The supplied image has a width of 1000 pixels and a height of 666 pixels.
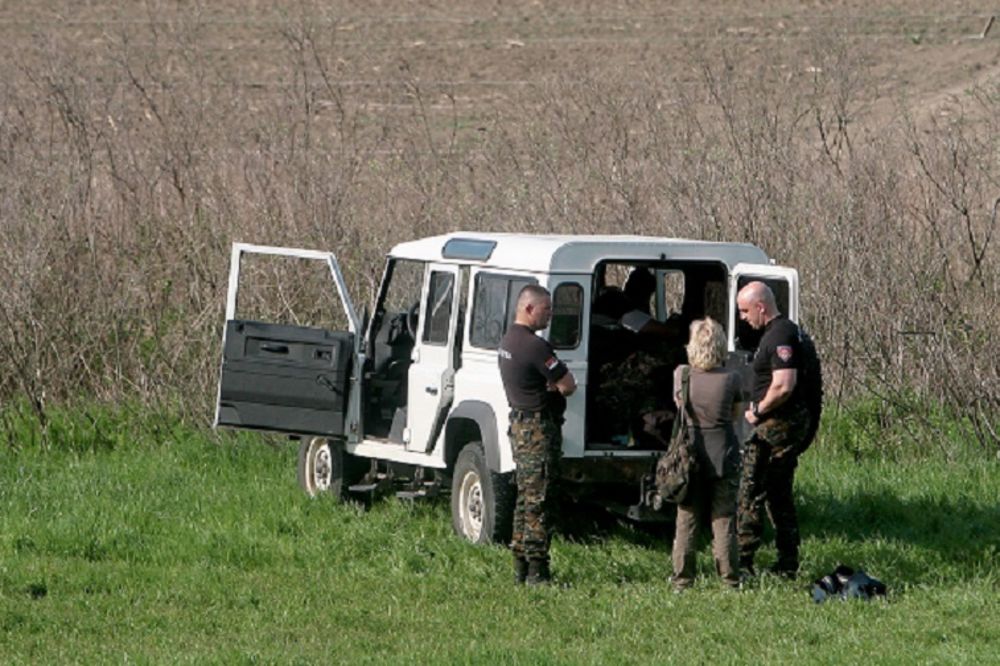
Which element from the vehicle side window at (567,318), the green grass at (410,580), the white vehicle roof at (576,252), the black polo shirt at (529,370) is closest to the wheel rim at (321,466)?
the green grass at (410,580)

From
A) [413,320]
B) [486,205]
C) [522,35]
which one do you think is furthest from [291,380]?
[522,35]

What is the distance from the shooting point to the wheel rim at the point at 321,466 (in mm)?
13375

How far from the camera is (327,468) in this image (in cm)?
1345

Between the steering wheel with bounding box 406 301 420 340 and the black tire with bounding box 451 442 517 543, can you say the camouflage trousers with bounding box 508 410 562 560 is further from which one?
the steering wheel with bounding box 406 301 420 340

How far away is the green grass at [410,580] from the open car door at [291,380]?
624 millimetres

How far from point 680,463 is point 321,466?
12.5ft

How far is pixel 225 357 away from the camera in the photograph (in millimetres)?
12742

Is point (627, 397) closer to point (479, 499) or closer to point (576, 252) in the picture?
point (576, 252)

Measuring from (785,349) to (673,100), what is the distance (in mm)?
8795

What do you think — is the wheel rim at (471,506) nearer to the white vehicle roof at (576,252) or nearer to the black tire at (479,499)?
the black tire at (479,499)

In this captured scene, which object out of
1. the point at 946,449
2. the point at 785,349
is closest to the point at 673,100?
the point at 946,449

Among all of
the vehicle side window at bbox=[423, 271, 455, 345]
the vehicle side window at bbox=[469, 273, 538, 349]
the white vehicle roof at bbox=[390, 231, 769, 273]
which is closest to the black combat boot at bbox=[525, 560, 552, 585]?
the vehicle side window at bbox=[469, 273, 538, 349]

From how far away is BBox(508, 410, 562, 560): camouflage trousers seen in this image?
34.8 ft

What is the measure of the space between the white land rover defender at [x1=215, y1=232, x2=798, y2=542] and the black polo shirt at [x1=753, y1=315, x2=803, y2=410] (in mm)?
530
